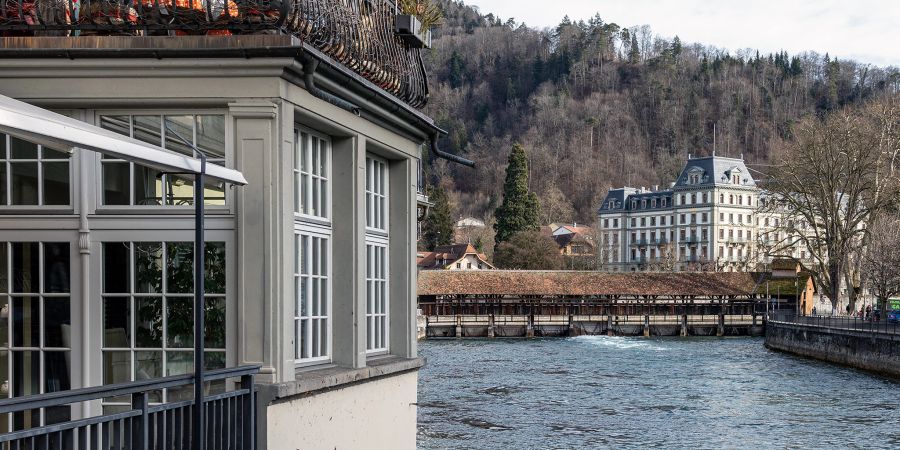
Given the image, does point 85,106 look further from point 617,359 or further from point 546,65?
point 546,65

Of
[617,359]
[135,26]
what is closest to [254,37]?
[135,26]

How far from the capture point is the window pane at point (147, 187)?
21.9 ft

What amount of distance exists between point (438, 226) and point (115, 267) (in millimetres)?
102265

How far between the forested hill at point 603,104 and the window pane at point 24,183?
140 meters

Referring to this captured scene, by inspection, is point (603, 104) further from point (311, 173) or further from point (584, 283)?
point (311, 173)

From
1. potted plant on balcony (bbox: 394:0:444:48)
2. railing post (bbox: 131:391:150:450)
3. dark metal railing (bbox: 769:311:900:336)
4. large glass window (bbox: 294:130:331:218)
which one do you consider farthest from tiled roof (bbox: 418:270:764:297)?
railing post (bbox: 131:391:150:450)

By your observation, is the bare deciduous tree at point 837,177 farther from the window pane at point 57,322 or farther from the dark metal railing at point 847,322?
the window pane at point 57,322

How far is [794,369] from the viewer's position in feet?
139

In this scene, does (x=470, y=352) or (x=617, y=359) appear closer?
(x=617, y=359)

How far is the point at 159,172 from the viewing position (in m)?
6.71

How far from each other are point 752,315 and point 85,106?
70035 mm

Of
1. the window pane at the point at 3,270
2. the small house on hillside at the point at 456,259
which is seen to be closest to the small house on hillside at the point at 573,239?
the small house on hillside at the point at 456,259

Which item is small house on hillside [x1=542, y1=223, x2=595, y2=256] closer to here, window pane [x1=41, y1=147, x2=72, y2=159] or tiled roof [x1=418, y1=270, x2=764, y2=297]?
tiled roof [x1=418, y1=270, x2=764, y2=297]

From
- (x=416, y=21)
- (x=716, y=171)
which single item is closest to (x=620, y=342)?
(x=416, y=21)
